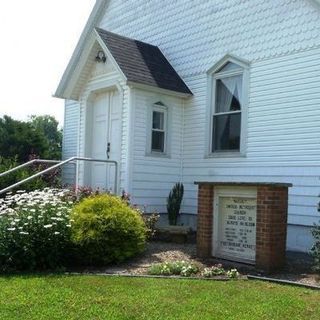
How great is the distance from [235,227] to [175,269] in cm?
145

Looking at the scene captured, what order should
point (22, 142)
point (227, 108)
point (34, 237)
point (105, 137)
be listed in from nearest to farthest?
1. point (34, 237)
2. point (227, 108)
3. point (105, 137)
4. point (22, 142)

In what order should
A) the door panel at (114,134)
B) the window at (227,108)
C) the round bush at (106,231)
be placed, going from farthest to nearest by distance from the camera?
the door panel at (114,134) < the window at (227,108) < the round bush at (106,231)

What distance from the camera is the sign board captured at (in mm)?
8297

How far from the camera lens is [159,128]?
12.4 m

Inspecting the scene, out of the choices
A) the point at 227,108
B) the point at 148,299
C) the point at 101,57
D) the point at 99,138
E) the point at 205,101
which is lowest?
the point at 148,299

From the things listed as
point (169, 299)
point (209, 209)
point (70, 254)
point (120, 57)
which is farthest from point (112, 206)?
point (120, 57)

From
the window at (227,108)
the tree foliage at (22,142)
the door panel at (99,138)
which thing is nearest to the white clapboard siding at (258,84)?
the window at (227,108)

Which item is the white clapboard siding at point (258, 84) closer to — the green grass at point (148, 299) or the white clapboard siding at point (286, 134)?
the white clapboard siding at point (286, 134)

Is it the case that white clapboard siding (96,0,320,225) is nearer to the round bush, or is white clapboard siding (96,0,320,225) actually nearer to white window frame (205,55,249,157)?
white window frame (205,55,249,157)

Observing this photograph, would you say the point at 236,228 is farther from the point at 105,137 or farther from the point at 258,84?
the point at 105,137

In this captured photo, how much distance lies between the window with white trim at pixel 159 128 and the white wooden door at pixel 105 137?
32.4 inches

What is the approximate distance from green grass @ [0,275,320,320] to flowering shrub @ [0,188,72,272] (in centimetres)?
49

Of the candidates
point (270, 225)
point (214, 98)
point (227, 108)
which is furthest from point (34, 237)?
point (214, 98)

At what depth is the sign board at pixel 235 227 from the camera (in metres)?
8.30
